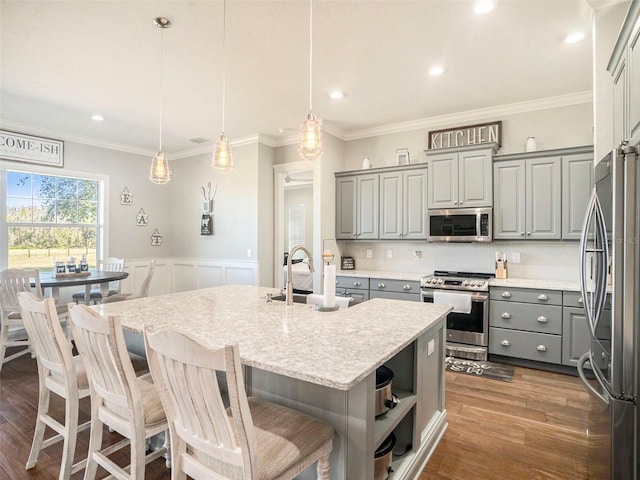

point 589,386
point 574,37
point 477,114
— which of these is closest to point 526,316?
point 589,386

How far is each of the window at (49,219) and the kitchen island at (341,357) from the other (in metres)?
3.37

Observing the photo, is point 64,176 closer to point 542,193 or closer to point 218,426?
point 218,426

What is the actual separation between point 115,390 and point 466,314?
3366 millimetres

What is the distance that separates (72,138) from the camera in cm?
509

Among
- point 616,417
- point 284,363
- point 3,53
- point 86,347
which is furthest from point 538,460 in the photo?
point 3,53

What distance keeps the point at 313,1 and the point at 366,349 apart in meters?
2.15

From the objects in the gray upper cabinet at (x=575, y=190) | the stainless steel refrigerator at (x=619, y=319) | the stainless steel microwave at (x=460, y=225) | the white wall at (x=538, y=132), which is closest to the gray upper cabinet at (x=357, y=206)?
the white wall at (x=538, y=132)

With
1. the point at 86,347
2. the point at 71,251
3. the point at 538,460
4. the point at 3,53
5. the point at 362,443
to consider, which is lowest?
the point at 538,460

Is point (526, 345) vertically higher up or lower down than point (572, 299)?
lower down

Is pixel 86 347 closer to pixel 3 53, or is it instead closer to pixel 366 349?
pixel 366 349

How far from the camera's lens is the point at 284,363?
4.30ft

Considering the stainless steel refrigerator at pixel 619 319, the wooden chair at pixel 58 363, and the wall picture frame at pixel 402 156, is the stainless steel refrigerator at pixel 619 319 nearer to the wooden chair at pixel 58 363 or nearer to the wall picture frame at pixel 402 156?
the wooden chair at pixel 58 363

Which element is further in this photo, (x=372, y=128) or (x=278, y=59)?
(x=372, y=128)

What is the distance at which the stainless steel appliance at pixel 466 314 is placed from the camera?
3.78m
